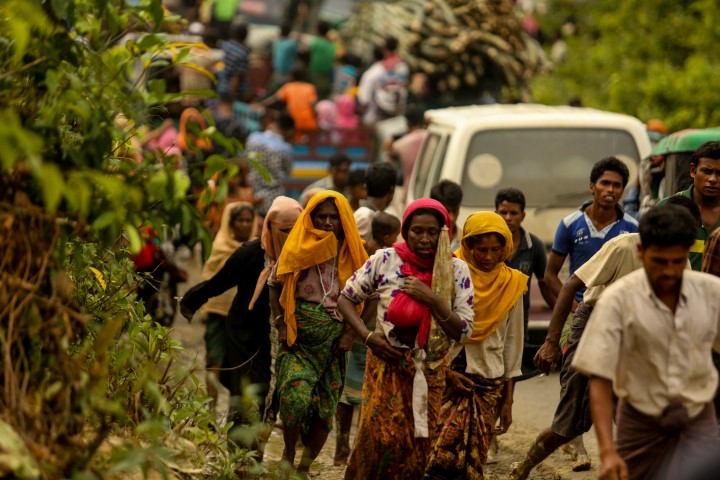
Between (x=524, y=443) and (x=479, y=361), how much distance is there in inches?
73.2

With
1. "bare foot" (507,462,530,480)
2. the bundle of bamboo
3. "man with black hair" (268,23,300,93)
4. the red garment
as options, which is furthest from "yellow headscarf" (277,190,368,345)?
"man with black hair" (268,23,300,93)

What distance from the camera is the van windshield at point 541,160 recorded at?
1030cm

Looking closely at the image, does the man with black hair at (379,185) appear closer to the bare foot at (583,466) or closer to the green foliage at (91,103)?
the bare foot at (583,466)

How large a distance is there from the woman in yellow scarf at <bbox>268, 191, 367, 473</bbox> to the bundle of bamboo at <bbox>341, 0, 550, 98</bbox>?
10785 millimetres

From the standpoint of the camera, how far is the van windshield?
1030cm

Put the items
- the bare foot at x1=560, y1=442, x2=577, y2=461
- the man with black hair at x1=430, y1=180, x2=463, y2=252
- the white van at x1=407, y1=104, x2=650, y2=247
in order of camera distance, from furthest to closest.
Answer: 1. the white van at x1=407, y1=104, x2=650, y2=247
2. the man with black hair at x1=430, y1=180, x2=463, y2=252
3. the bare foot at x1=560, y1=442, x2=577, y2=461

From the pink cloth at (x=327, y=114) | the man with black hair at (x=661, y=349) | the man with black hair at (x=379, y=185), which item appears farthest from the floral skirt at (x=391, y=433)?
the pink cloth at (x=327, y=114)

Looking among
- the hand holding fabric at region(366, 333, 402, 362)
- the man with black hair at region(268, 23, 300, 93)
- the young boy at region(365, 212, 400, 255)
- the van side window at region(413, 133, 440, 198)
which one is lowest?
the man with black hair at region(268, 23, 300, 93)

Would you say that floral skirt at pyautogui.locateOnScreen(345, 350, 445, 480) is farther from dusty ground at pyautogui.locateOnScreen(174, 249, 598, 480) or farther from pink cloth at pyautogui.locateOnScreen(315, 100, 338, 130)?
pink cloth at pyautogui.locateOnScreen(315, 100, 338, 130)

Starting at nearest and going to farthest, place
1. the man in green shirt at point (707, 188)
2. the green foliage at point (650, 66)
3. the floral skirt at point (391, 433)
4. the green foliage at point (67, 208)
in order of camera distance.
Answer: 1. the green foliage at point (67, 208)
2. the floral skirt at point (391, 433)
3. the man in green shirt at point (707, 188)
4. the green foliage at point (650, 66)

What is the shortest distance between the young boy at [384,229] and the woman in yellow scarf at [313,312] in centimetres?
79

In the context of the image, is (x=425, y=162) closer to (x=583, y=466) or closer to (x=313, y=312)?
(x=583, y=466)

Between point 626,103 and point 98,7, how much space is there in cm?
1315

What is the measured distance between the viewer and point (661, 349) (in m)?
4.62
